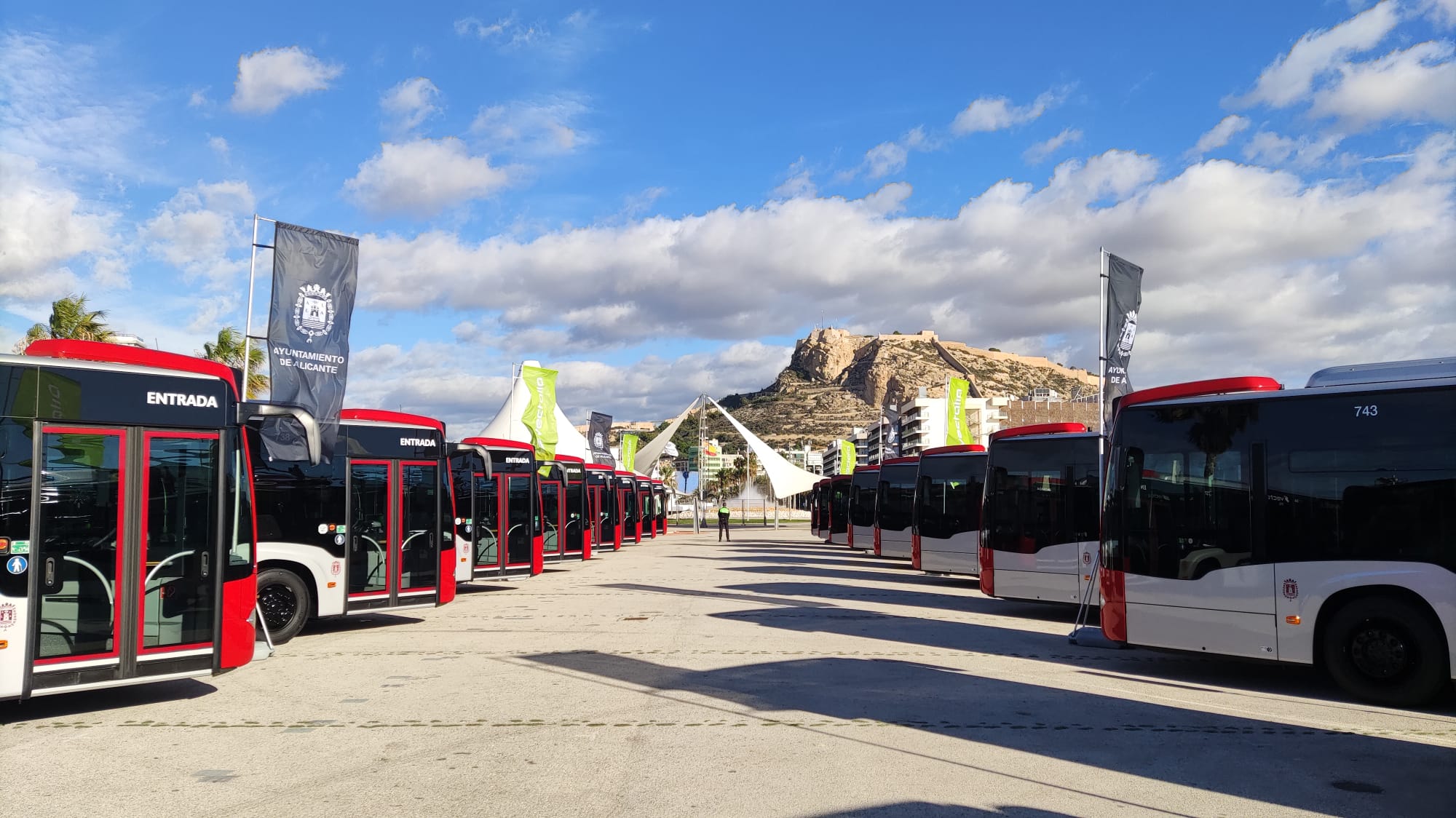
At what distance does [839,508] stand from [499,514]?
2122cm

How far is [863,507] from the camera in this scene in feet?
111

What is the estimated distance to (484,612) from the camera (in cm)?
1736

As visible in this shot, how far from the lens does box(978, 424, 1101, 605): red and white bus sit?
1620 cm

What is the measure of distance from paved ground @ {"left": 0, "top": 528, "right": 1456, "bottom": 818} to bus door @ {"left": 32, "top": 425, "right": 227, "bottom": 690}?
557 millimetres

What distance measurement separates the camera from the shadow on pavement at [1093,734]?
652 cm

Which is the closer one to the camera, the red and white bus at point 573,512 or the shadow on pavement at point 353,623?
the shadow on pavement at point 353,623

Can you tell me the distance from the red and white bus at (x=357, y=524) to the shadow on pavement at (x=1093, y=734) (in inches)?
178

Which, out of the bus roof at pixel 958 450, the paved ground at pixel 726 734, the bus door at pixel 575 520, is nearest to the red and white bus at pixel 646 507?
the bus door at pixel 575 520

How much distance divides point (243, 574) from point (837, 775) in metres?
6.07

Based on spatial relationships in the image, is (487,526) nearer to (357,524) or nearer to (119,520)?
(357,524)

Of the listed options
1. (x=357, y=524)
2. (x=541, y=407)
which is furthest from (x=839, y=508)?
(x=357, y=524)

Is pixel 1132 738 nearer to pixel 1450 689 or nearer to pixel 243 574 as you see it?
pixel 1450 689

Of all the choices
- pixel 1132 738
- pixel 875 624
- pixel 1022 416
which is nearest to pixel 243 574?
pixel 1132 738

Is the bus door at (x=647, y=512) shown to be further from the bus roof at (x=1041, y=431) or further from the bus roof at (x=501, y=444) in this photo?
the bus roof at (x=1041, y=431)
